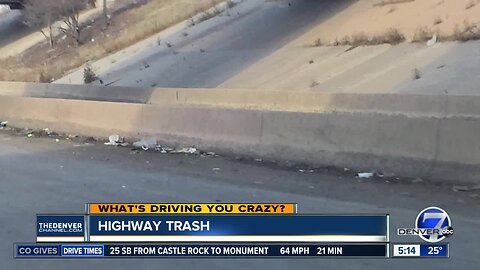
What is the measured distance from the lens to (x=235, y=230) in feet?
24.6

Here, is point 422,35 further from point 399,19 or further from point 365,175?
point 365,175

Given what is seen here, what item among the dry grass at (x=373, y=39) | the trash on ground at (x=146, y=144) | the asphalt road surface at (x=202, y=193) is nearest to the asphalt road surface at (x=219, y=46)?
the dry grass at (x=373, y=39)

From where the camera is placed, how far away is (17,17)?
7900 cm

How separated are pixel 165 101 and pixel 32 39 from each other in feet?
151

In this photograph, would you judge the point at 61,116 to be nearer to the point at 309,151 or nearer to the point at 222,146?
the point at 222,146

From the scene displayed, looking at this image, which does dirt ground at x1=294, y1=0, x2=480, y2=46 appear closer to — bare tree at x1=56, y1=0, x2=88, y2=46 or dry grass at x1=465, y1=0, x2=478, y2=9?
dry grass at x1=465, y1=0, x2=478, y2=9

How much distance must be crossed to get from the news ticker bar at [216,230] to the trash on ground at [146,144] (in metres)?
9.54

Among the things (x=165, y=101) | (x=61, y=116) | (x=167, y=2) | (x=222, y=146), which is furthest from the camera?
(x=167, y=2)

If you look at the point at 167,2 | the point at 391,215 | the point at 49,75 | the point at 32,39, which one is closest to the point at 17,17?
the point at 32,39

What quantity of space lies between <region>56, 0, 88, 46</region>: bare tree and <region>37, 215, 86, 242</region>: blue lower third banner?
52859 mm

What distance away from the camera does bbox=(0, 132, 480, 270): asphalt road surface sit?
7547 mm

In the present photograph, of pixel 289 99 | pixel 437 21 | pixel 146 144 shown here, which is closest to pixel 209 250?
pixel 146 144

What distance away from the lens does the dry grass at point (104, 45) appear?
47094 mm

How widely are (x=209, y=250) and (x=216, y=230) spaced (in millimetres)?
218
